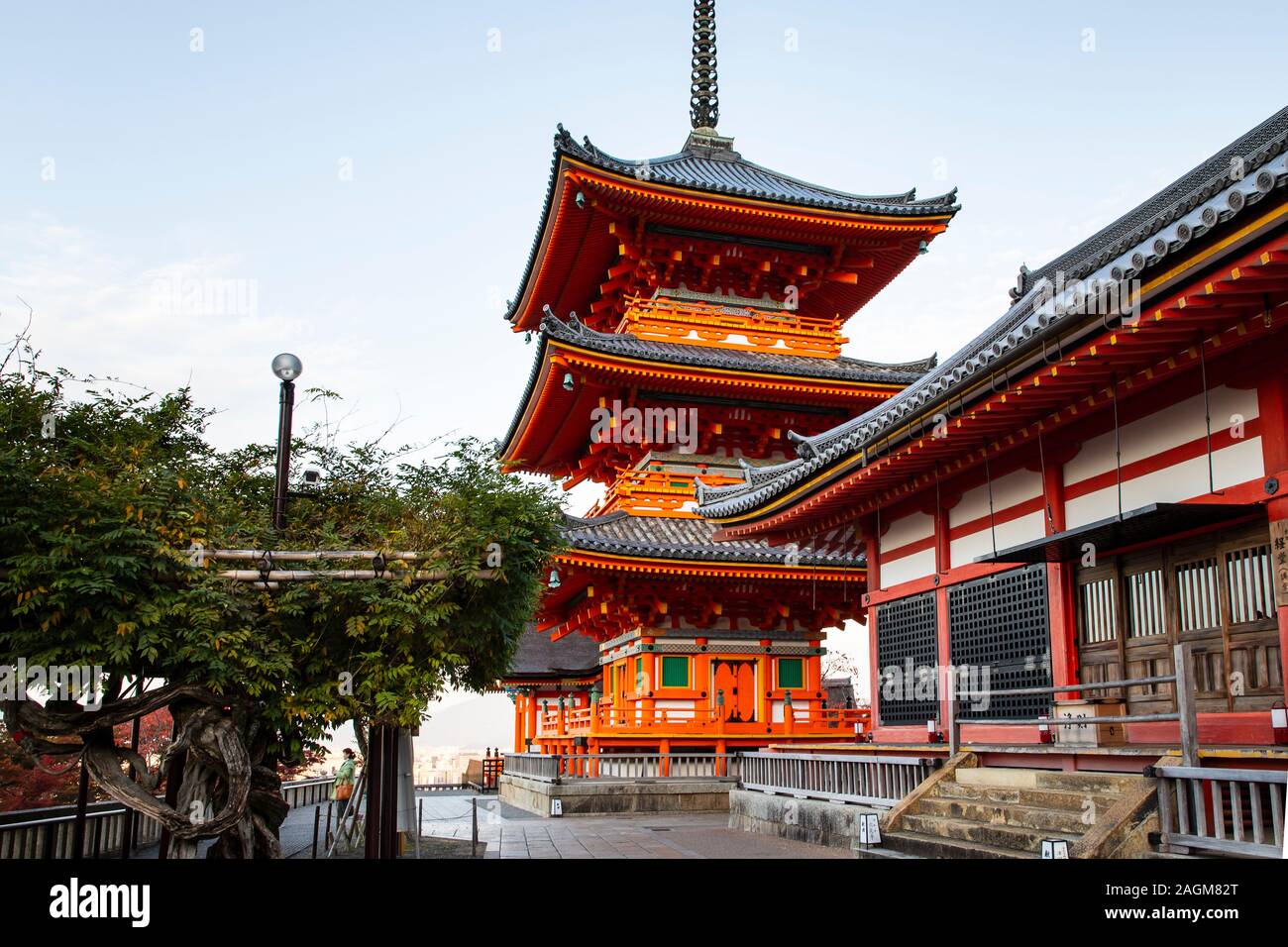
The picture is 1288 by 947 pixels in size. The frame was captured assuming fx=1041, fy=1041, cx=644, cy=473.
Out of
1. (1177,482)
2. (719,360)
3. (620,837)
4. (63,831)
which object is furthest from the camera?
(719,360)

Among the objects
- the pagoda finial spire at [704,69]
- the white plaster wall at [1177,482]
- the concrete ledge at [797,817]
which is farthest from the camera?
the pagoda finial spire at [704,69]

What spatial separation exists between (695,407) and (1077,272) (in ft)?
48.5

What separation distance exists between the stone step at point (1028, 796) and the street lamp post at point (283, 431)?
25.6ft

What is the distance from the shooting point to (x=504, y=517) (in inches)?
370

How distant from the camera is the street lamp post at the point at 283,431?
32.0 ft

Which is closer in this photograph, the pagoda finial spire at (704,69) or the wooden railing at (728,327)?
the wooden railing at (728,327)

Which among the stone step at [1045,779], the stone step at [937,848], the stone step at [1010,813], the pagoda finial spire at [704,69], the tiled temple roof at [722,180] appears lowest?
the stone step at [937,848]

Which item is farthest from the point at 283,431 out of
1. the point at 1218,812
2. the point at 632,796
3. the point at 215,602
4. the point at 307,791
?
the point at 307,791

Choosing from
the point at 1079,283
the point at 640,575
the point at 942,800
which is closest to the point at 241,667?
the point at 942,800

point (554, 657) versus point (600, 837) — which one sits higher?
point (554, 657)

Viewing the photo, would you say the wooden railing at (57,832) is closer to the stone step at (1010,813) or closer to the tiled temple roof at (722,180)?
the stone step at (1010,813)

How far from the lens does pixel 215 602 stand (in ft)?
28.1

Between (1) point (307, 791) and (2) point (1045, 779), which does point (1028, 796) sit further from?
(1) point (307, 791)

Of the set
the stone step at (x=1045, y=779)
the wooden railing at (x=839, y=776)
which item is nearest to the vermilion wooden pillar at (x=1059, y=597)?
the stone step at (x=1045, y=779)
